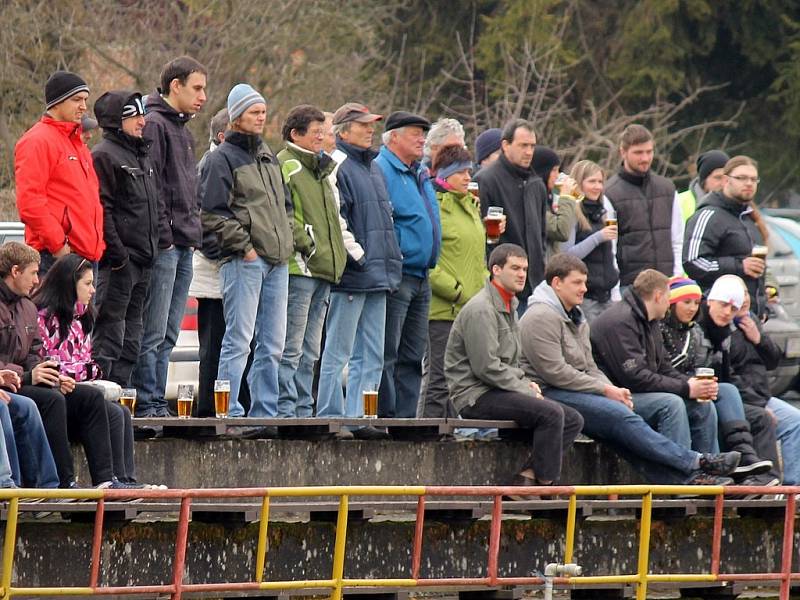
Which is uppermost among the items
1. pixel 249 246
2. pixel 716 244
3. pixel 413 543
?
pixel 716 244

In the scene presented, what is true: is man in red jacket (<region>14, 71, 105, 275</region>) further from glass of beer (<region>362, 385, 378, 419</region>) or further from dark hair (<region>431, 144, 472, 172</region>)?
dark hair (<region>431, 144, 472, 172</region>)

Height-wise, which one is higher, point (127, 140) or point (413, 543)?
point (127, 140)

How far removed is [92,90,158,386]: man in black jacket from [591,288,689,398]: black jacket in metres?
3.16

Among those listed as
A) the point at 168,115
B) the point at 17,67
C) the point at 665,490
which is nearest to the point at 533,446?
the point at 665,490

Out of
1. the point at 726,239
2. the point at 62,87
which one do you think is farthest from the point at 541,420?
the point at 62,87

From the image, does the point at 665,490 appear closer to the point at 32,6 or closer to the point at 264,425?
the point at 264,425

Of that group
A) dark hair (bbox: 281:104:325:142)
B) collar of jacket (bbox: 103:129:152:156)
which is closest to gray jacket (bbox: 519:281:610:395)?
dark hair (bbox: 281:104:325:142)

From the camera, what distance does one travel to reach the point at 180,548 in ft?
30.5

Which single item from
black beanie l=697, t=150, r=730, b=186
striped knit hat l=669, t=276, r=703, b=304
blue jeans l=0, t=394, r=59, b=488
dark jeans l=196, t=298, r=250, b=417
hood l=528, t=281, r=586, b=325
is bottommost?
blue jeans l=0, t=394, r=59, b=488

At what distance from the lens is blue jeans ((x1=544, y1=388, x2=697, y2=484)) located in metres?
12.4

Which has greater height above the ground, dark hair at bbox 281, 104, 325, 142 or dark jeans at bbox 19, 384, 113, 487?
dark hair at bbox 281, 104, 325, 142

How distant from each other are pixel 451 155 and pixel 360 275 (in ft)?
4.65

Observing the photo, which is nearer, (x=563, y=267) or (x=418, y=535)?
(x=418, y=535)

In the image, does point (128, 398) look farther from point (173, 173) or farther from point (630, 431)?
point (630, 431)
